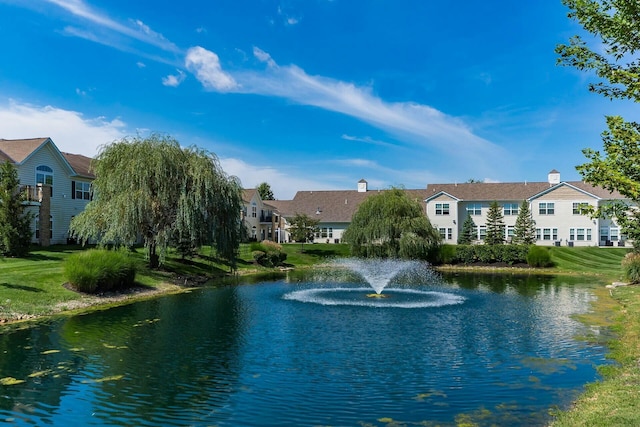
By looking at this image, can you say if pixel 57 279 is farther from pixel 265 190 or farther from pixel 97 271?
pixel 265 190

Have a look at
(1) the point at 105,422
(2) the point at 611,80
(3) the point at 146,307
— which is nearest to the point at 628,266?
(2) the point at 611,80

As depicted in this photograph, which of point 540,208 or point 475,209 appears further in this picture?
point 475,209

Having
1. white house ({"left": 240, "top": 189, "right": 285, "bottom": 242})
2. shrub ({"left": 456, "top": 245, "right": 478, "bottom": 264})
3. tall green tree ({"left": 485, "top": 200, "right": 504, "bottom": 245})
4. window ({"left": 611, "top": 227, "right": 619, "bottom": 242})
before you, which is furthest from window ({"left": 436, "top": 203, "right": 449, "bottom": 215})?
white house ({"left": 240, "top": 189, "right": 285, "bottom": 242})

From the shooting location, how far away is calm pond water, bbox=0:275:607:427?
10031 mm

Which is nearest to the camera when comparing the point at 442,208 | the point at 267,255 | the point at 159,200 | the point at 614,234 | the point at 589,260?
the point at 159,200

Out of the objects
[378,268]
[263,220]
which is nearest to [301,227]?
[263,220]

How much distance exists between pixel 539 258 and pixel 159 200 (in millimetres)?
34760

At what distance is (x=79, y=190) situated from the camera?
45.1 metres

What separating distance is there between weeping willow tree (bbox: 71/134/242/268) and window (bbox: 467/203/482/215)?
39658 mm

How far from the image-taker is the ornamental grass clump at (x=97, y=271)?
24.1 m

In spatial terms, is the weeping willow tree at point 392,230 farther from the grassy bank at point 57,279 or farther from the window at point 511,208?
the window at point 511,208

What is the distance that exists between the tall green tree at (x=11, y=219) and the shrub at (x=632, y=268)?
36873 millimetres

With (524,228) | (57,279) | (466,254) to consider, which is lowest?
(57,279)

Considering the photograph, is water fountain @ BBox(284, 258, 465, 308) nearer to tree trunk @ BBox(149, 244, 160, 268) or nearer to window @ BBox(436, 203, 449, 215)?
tree trunk @ BBox(149, 244, 160, 268)
